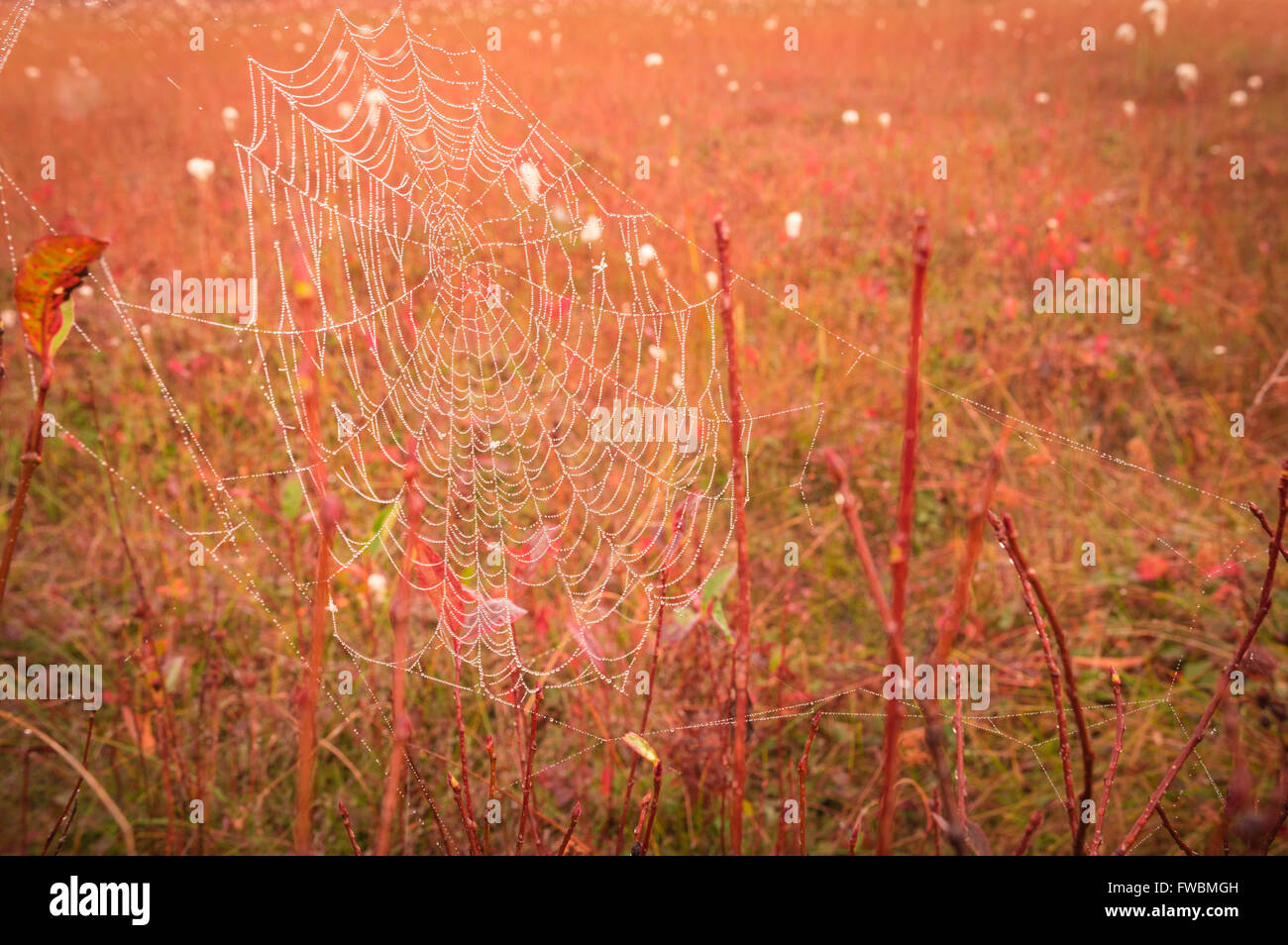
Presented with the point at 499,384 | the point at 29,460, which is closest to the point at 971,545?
the point at 29,460

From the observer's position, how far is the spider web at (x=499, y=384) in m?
2.96

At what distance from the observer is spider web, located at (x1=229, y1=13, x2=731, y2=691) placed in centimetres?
296

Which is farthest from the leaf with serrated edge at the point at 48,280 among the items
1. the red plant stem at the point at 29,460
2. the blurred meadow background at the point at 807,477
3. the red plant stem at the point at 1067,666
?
the red plant stem at the point at 1067,666

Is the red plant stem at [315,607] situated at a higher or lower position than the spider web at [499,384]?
lower

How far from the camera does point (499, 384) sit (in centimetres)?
438

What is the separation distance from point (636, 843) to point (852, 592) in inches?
92.7

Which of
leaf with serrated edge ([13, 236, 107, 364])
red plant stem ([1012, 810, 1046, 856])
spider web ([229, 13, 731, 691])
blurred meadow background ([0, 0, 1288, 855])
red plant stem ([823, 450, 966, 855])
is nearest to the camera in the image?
red plant stem ([823, 450, 966, 855])

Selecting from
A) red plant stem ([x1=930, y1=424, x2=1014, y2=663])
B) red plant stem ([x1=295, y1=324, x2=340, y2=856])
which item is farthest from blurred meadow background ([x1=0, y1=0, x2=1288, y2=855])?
red plant stem ([x1=295, y1=324, x2=340, y2=856])

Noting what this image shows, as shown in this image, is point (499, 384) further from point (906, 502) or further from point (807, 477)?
point (906, 502)

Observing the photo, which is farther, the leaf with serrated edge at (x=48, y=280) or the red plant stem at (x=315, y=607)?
the leaf with serrated edge at (x=48, y=280)

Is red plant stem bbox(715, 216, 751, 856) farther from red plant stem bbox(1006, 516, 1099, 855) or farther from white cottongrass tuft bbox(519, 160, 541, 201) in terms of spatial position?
white cottongrass tuft bbox(519, 160, 541, 201)

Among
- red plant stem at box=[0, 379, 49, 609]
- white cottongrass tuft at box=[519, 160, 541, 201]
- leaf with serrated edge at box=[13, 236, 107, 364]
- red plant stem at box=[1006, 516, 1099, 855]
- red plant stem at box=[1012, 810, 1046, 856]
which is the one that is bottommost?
red plant stem at box=[1012, 810, 1046, 856]

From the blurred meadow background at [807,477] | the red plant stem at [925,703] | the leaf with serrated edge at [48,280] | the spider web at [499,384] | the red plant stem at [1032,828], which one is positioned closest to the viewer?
the red plant stem at [925,703]

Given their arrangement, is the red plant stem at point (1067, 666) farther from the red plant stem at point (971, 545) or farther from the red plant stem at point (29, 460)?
the red plant stem at point (29, 460)
